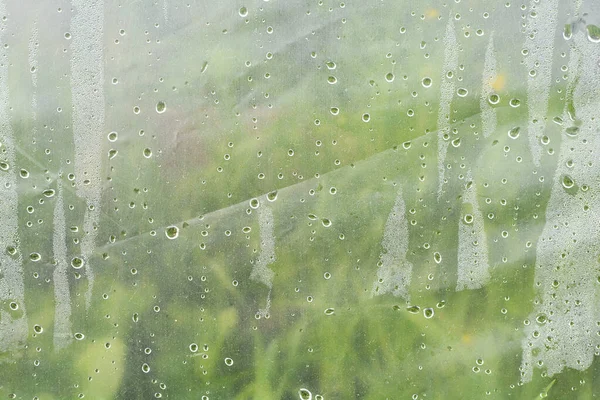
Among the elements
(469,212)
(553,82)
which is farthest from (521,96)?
(469,212)

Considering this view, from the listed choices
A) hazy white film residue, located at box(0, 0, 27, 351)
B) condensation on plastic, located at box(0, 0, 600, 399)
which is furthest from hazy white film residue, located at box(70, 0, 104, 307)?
hazy white film residue, located at box(0, 0, 27, 351)

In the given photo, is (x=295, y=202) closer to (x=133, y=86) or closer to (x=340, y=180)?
(x=340, y=180)

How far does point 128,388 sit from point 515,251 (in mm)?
784

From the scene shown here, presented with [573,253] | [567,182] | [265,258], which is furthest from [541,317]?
[265,258]

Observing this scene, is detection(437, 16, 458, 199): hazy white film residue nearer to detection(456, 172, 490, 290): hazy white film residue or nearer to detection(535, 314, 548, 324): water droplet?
detection(456, 172, 490, 290): hazy white film residue

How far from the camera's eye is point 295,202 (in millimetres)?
904

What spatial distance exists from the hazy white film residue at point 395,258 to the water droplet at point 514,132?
24cm

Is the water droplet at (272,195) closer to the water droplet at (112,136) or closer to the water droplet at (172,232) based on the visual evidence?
the water droplet at (172,232)

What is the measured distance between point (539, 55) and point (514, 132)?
0.50 feet

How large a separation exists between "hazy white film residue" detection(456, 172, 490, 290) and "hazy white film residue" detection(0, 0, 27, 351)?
0.84 m

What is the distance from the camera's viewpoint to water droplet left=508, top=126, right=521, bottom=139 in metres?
0.90

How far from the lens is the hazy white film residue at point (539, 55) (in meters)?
0.89

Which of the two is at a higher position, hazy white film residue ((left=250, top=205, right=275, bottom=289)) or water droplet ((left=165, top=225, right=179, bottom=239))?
water droplet ((left=165, top=225, right=179, bottom=239))

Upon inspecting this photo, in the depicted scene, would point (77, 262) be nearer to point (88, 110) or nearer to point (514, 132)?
point (88, 110)
